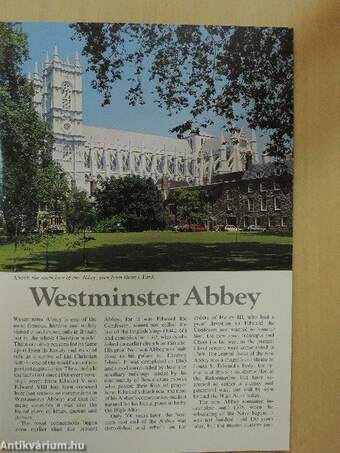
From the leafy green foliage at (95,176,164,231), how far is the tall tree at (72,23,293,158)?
0.16 meters

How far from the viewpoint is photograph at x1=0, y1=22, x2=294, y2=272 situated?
110 centimetres

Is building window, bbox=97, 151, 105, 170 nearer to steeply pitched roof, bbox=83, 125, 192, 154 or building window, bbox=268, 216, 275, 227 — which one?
steeply pitched roof, bbox=83, 125, 192, 154

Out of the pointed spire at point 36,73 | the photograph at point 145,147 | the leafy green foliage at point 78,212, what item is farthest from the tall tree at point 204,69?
the leafy green foliage at point 78,212

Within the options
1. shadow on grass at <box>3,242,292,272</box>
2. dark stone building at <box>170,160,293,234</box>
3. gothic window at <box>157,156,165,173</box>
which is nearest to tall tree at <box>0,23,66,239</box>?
shadow on grass at <box>3,242,292,272</box>

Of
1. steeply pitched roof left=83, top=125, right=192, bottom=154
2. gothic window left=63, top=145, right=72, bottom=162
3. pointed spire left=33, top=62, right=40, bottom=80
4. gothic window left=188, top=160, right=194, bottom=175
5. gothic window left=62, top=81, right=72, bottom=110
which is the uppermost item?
pointed spire left=33, top=62, right=40, bottom=80

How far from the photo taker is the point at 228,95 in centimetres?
113

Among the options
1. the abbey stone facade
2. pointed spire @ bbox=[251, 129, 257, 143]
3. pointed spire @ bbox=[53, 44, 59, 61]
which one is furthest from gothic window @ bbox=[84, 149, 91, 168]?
pointed spire @ bbox=[251, 129, 257, 143]

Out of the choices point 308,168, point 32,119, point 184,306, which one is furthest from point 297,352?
point 32,119

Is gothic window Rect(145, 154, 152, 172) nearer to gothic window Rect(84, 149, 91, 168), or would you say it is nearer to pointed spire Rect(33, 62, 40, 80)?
gothic window Rect(84, 149, 91, 168)

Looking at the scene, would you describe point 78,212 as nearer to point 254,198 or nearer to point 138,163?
point 138,163

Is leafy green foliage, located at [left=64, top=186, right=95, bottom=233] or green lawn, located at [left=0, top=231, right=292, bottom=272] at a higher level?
leafy green foliage, located at [left=64, top=186, right=95, bottom=233]

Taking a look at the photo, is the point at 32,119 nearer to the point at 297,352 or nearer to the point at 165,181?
the point at 165,181

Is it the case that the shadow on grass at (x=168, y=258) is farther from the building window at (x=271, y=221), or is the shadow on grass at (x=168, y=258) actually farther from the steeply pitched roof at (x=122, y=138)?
the steeply pitched roof at (x=122, y=138)

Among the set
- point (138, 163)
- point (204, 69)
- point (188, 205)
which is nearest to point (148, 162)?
point (138, 163)
